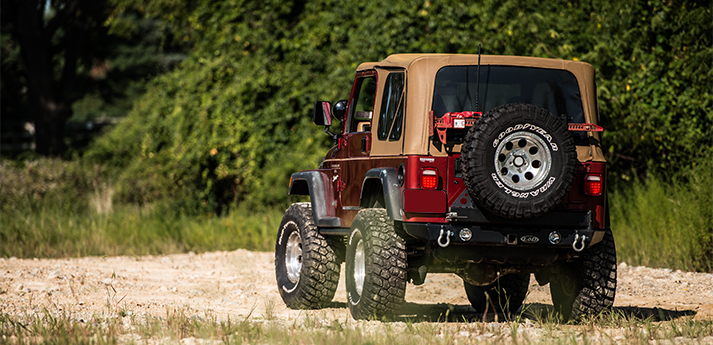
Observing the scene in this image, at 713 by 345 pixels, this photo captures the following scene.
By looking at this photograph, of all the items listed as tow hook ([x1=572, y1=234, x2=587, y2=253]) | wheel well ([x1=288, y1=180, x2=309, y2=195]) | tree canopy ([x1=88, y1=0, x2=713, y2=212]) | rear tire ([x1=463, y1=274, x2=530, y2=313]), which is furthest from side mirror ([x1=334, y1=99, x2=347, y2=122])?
tree canopy ([x1=88, y1=0, x2=713, y2=212])

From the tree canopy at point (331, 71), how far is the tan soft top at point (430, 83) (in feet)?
15.2

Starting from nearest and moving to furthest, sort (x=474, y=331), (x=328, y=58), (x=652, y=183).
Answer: (x=474, y=331), (x=652, y=183), (x=328, y=58)

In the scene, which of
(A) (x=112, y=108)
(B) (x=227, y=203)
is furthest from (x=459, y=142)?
(A) (x=112, y=108)

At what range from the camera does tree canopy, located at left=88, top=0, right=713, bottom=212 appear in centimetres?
1050

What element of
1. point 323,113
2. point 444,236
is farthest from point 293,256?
point 444,236

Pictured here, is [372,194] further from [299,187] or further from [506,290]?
[506,290]

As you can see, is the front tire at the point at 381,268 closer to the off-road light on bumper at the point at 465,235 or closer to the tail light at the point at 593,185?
the off-road light on bumper at the point at 465,235

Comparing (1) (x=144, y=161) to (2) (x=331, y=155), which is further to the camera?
(1) (x=144, y=161)

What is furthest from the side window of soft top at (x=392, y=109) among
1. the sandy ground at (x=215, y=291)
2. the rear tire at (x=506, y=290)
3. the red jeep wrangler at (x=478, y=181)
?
the rear tire at (x=506, y=290)

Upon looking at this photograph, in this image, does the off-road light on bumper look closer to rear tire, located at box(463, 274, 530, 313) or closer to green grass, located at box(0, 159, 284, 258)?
rear tire, located at box(463, 274, 530, 313)

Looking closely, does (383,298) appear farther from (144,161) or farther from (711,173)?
(144,161)

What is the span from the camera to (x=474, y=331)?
17.7ft

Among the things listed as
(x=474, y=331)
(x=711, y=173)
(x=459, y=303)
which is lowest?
(x=459, y=303)

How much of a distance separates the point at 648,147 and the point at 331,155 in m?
5.48
